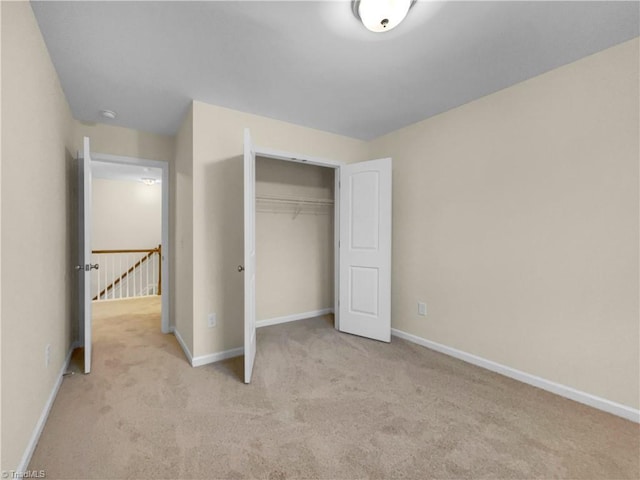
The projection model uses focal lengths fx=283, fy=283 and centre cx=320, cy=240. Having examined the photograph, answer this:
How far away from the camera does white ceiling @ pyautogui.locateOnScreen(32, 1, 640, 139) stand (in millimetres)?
1545

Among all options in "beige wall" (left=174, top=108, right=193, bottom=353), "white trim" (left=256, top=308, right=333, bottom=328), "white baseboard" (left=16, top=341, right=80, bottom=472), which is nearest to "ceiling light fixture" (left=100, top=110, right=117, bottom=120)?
"beige wall" (left=174, top=108, right=193, bottom=353)

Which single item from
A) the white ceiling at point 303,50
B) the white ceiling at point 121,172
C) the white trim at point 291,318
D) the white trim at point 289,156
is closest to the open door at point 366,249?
the white trim at point 289,156

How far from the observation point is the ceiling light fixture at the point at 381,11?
1407 mm

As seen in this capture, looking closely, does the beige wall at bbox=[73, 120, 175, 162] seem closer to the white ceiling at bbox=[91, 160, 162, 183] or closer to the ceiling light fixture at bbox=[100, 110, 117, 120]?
the ceiling light fixture at bbox=[100, 110, 117, 120]

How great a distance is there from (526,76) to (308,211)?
8.54 feet

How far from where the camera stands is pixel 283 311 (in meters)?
3.74

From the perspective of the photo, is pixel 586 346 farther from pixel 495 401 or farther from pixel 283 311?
pixel 283 311

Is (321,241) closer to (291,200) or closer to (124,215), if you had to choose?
(291,200)

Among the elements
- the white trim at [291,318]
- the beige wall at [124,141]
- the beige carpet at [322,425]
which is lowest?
the beige carpet at [322,425]

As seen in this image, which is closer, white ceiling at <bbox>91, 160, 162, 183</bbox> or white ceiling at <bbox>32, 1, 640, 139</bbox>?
white ceiling at <bbox>32, 1, 640, 139</bbox>

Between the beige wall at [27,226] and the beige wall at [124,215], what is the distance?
470cm

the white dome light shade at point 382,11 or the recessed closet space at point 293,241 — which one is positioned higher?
the white dome light shade at point 382,11

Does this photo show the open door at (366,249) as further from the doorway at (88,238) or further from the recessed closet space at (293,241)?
the doorway at (88,238)

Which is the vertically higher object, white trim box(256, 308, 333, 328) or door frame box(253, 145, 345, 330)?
door frame box(253, 145, 345, 330)
